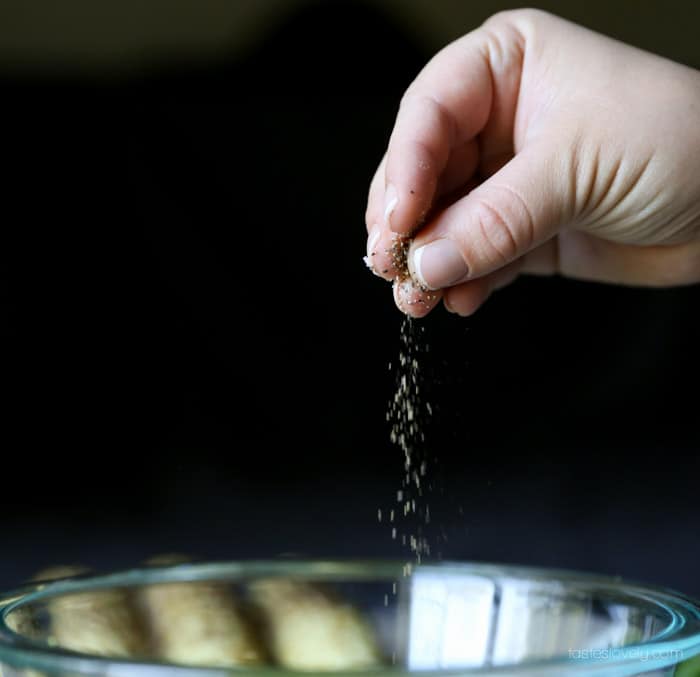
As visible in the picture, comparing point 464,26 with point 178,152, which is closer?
point 178,152

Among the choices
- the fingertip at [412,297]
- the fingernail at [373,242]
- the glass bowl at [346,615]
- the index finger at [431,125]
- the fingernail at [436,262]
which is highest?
the index finger at [431,125]

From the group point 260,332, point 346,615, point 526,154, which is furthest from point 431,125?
point 260,332

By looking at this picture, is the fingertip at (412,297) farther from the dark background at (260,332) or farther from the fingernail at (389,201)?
the dark background at (260,332)

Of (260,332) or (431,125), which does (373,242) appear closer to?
(431,125)

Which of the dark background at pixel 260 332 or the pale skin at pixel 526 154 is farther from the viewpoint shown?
the dark background at pixel 260 332

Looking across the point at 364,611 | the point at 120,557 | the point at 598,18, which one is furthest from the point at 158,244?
the point at 364,611

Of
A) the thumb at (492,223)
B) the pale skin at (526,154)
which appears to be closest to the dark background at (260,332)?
the pale skin at (526,154)

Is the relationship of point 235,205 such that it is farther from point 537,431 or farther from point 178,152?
point 537,431

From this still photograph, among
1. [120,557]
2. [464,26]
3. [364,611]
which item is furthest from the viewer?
[464,26]
